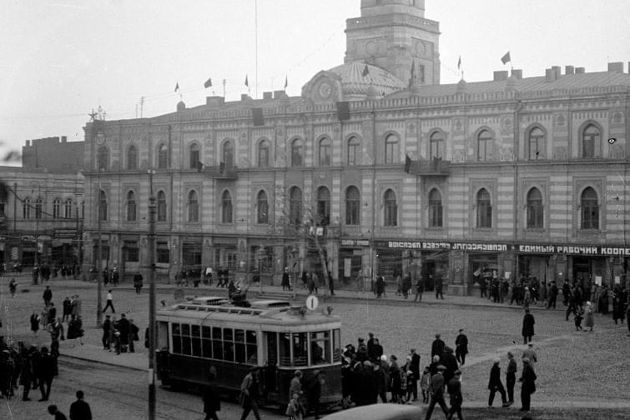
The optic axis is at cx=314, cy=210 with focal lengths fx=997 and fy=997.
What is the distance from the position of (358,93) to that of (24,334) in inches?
1142

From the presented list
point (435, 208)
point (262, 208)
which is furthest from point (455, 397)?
point (262, 208)

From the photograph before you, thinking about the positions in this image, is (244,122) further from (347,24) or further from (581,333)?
(581,333)

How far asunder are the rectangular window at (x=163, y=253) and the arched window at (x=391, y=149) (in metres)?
18.0

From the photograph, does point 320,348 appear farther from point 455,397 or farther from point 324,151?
point 324,151

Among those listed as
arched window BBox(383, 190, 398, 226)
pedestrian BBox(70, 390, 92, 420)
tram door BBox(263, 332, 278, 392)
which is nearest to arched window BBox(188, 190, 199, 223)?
arched window BBox(383, 190, 398, 226)

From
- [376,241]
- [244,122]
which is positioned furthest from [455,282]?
[244,122]

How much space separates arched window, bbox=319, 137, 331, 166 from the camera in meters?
60.8

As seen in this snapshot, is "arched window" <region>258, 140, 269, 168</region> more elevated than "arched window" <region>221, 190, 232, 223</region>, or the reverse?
"arched window" <region>258, 140, 269, 168</region>

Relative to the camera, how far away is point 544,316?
43531 mm

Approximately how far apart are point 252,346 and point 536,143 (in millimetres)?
31118

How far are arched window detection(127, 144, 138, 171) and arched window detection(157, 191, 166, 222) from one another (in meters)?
3.41

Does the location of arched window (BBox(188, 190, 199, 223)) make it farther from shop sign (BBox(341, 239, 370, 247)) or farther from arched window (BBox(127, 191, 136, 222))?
shop sign (BBox(341, 239, 370, 247))

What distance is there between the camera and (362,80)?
63.9 meters

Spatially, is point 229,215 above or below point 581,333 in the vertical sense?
above
